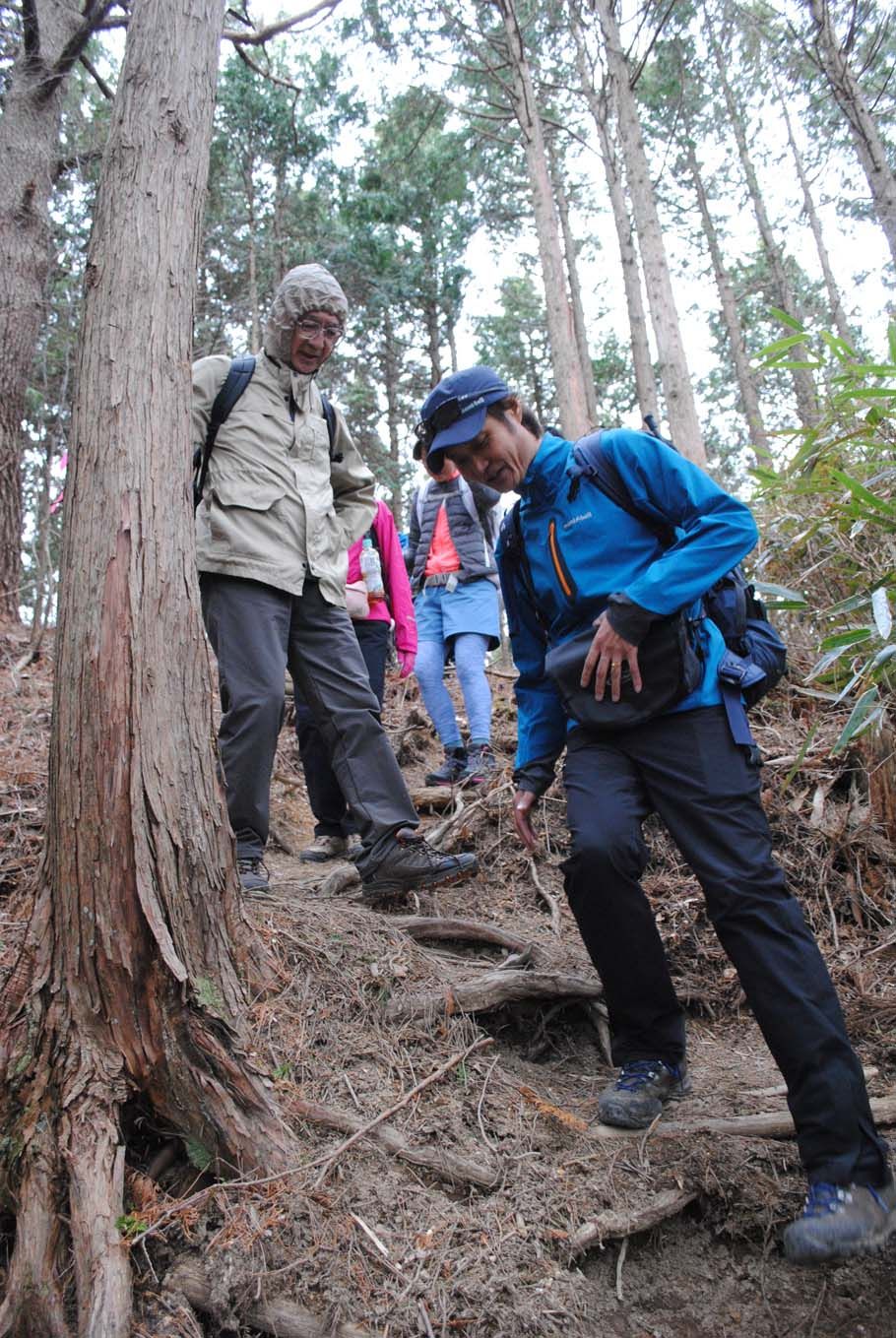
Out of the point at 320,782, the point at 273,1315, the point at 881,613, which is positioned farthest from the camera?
the point at 320,782

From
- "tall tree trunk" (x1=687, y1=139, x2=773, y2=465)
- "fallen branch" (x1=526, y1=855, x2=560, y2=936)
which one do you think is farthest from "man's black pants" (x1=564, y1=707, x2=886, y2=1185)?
"tall tree trunk" (x1=687, y1=139, x2=773, y2=465)

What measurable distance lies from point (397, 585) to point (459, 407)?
2.99 metres

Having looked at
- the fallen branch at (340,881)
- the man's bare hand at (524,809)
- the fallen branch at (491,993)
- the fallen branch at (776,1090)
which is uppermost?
the man's bare hand at (524,809)

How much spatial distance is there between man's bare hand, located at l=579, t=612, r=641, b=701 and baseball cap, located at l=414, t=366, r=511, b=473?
668mm

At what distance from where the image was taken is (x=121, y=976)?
219 cm

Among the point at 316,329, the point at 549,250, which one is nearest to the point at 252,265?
the point at 549,250

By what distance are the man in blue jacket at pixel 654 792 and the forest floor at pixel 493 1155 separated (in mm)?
251

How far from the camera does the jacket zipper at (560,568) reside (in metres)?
2.57

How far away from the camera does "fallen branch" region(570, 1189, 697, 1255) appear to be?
2135mm

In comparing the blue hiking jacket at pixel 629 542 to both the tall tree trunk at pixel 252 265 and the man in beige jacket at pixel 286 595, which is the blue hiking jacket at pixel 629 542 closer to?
the man in beige jacket at pixel 286 595

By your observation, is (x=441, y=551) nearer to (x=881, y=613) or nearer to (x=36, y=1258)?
(x=881, y=613)

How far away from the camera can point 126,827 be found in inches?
89.0

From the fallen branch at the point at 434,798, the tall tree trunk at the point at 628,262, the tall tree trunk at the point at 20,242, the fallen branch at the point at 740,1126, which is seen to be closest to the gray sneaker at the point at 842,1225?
the fallen branch at the point at 740,1126

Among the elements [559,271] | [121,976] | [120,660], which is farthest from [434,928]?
[559,271]
